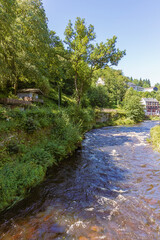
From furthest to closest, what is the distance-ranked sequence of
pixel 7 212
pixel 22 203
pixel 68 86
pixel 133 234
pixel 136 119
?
pixel 136 119 < pixel 68 86 < pixel 22 203 < pixel 7 212 < pixel 133 234

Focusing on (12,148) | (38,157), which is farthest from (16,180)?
(38,157)

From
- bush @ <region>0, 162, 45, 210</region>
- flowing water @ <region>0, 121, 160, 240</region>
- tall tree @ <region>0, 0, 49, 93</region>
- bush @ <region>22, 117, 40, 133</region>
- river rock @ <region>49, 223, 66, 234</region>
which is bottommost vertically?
river rock @ <region>49, 223, 66, 234</region>

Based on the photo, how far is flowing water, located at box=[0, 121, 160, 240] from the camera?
3.94 metres

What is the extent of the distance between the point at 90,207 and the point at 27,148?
489cm

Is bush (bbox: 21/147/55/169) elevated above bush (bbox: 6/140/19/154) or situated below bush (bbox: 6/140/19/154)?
below

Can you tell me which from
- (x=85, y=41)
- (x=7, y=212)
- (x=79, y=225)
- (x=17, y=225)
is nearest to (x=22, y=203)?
(x=7, y=212)

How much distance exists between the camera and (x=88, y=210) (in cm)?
484

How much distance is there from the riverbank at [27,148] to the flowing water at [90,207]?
0.57 meters

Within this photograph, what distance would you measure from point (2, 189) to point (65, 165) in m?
4.39

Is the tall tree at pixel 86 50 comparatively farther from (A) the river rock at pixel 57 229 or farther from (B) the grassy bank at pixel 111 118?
(A) the river rock at pixel 57 229

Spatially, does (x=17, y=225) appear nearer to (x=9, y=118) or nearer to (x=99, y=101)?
(x=9, y=118)

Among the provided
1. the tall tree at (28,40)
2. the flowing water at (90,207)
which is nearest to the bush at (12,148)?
the flowing water at (90,207)

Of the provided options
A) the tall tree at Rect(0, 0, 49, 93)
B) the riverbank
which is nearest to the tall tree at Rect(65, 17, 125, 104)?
the tall tree at Rect(0, 0, 49, 93)

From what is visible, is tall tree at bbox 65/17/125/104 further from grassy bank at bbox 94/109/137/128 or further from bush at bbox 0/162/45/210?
bush at bbox 0/162/45/210
